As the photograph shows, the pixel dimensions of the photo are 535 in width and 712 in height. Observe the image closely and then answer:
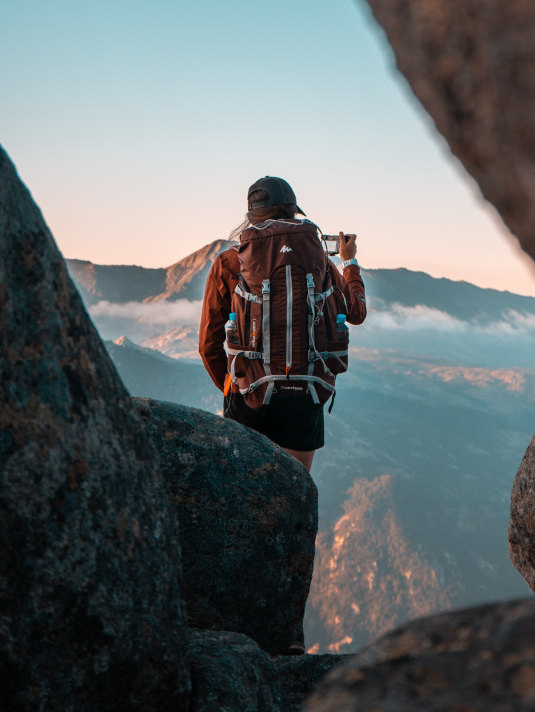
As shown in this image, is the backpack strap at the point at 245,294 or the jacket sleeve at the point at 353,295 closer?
the backpack strap at the point at 245,294

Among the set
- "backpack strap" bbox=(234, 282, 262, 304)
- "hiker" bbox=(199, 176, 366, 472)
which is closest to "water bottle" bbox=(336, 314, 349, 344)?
"hiker" bbox=(199, 176, 366, 472)

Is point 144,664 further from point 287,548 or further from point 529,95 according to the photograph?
point 529,95

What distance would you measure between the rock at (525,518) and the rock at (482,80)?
6.25m

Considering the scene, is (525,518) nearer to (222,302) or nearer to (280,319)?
(280,319)

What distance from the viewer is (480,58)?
204cm

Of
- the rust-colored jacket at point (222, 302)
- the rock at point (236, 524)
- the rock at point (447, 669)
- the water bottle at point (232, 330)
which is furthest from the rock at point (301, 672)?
the rust-colored jacket at point (222, 302)

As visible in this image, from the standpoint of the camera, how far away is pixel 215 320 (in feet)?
28.3

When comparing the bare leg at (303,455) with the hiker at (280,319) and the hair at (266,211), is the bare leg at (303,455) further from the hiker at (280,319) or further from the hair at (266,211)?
the hair at (266,211)

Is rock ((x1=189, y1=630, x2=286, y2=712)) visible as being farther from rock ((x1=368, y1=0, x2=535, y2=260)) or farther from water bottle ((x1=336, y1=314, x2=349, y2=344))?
water bottle ((x1=336, y1=314, x2=349, y2=344))

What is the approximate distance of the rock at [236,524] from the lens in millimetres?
6082

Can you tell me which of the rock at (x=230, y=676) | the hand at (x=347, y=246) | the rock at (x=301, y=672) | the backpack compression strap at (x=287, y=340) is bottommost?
the rock at (x=301, y=672)

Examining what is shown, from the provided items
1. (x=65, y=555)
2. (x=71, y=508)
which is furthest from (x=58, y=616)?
(x=71, y=508)

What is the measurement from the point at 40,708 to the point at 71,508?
109 cm

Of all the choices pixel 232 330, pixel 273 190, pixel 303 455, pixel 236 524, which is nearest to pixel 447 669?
pixel 236 524
